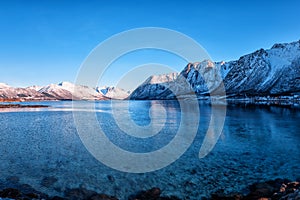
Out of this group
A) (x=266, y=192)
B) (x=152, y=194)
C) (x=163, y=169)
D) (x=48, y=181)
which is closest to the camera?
(x=266, y=192)

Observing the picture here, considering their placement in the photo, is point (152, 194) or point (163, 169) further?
point (163, 169)

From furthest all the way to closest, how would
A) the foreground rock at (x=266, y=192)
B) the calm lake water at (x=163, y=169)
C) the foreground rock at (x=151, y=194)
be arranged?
the calm lake water at (x=163, y=169), the foreground rock at (x=151, y=194), the foreground rock at (x=266, y=192)

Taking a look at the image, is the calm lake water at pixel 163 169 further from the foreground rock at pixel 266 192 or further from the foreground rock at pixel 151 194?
the foreground rock at pixel 266 192

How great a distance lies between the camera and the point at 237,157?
24188mm

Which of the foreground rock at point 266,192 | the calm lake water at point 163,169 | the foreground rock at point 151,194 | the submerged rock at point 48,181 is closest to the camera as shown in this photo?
the foreground rock at point 266,192

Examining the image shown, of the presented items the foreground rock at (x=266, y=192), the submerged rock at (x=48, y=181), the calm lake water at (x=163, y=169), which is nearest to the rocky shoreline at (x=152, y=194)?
the foreground rock at (x=266, y=192)

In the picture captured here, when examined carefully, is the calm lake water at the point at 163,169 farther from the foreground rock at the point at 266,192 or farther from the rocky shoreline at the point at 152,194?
the foreground rock at the point at 266,192

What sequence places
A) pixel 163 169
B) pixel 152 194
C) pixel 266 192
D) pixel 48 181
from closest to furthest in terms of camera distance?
1. pixel 266 192
2. pixel 152 194
3. pixel 48 181
4. pixel 163 169

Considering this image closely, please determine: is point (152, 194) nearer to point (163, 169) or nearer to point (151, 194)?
point (151, 194)

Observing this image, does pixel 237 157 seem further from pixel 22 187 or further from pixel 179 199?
pixel 22 187

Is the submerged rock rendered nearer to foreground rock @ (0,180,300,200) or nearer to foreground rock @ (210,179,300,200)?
foreground rock @ (0,180,300,200)

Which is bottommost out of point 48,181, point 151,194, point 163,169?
point 151,194

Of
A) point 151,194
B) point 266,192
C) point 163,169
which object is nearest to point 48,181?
point 151,194

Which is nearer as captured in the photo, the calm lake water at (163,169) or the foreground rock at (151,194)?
the foreground rock at (151,194)
